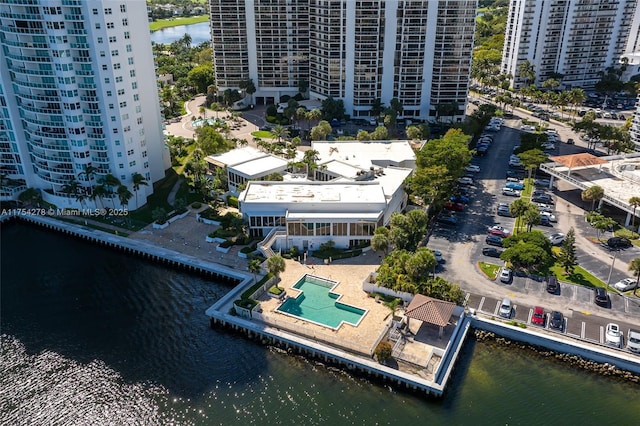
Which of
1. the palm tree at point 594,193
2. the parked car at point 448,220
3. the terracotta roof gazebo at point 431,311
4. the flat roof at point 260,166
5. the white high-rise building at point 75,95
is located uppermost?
the white high-rise building at point 75,95

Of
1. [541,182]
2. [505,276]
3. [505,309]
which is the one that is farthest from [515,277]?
[541,182]

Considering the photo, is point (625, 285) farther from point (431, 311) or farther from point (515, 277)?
point (431, 311)

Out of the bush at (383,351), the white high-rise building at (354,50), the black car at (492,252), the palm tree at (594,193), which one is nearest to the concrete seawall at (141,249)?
the bush at (383,351)

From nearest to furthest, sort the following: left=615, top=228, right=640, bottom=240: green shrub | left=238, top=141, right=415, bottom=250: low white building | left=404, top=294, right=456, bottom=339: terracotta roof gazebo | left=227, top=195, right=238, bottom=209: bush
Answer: left=404, top=294, right=456, bottom=339: terracotta roof gazebo → left=238, top=141, right=415, bottom=250: low white building → left=615, top=228, right=640, bottom=240: green shrub → left=227, top=195, right=238, bottom=209: bush

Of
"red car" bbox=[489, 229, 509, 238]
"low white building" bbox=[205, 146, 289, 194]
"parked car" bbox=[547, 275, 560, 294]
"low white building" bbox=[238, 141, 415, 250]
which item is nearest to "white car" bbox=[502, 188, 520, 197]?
"red car" bbox=[489, 229, 509, 238]

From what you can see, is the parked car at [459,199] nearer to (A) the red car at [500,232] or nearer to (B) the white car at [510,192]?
(B) the white car at [510,192]

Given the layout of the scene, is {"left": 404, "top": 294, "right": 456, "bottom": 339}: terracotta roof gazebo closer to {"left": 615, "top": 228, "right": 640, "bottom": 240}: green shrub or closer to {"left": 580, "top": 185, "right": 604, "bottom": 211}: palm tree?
{"left": 615, "top": 228, "right": 640, "bottom": 240}: green shrub
